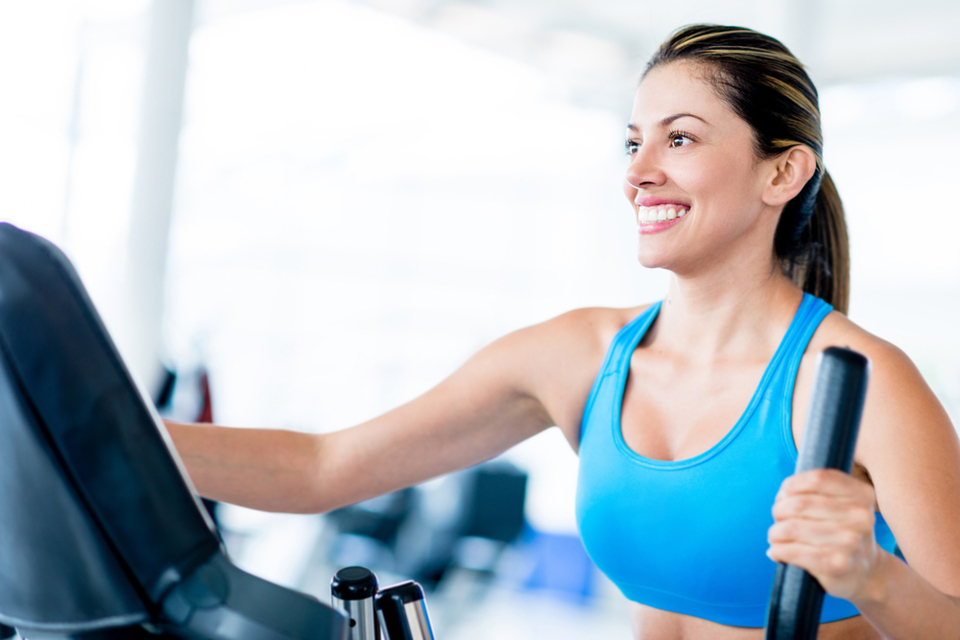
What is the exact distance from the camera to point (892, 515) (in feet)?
3.10

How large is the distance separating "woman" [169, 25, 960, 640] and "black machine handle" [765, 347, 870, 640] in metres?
0.35

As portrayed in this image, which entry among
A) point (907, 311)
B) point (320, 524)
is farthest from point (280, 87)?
point (907, 311)

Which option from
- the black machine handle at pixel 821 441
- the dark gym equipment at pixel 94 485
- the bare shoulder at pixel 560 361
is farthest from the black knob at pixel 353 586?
the bare shoulder at pixel 560 361

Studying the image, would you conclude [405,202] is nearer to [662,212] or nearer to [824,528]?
[662,212]

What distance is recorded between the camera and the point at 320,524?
4.18 m

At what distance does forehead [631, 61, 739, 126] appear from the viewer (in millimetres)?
1175

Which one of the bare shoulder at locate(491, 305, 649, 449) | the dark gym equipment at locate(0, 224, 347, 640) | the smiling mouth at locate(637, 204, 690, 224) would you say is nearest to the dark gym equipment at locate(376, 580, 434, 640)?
the dark gym equipment at locate(0, 224, 347, 640)

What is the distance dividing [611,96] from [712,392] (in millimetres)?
5057

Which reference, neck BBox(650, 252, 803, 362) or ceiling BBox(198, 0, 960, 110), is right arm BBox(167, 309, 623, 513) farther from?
ceiling BBox(198, 0, 960, 110)

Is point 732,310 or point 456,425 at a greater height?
point 732,310

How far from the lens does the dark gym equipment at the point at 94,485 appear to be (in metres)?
0.49

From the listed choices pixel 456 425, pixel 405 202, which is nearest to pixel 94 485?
pixel 456 425

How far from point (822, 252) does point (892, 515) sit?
53 cm

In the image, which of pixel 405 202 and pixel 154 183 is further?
pixel 405 202
